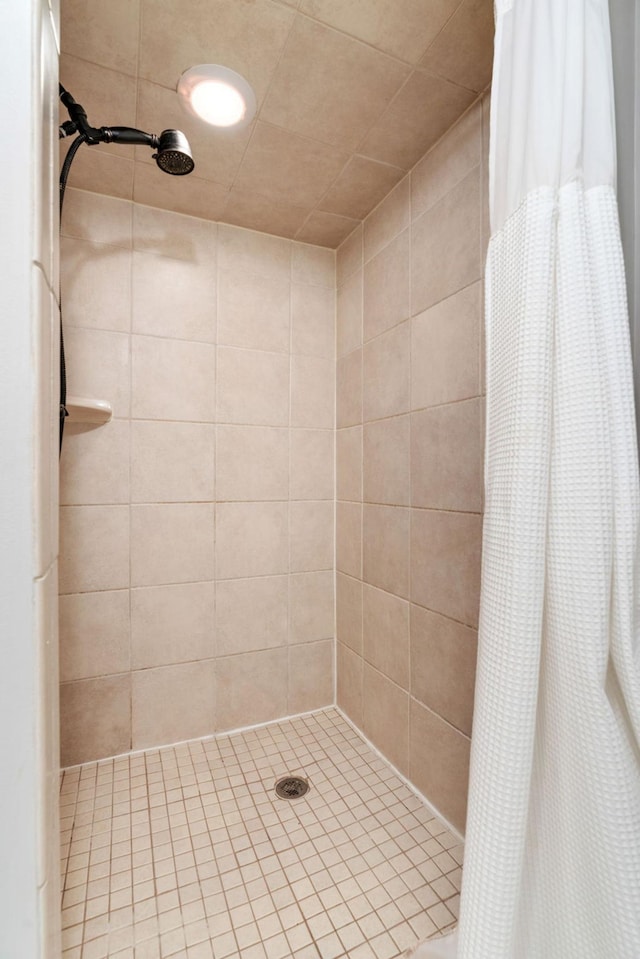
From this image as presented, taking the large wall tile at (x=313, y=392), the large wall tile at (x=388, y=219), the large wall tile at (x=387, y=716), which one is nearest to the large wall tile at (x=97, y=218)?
the large wall tile at (x=313, y=392)

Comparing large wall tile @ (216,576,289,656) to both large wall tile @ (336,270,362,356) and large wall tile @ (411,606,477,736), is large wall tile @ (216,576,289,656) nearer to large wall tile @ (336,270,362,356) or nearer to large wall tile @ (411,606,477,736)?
large wall tile @ (411,606,477,736)

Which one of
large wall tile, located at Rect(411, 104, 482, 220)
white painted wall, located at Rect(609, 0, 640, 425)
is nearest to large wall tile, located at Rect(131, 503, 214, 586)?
large wall tile, located at Rect(411, 104, 482, 220)

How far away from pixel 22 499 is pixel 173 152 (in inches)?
35.5

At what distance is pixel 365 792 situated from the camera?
128cm

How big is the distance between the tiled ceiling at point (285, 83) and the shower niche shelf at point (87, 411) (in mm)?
A: 687

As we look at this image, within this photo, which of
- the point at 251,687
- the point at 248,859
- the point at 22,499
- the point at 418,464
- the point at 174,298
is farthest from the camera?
the point at 251,687

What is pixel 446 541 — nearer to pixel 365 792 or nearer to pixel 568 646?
pixel 568 646

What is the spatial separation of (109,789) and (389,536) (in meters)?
1.13

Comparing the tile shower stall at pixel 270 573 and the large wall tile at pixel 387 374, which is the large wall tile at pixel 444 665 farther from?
the large wall tile at pixel 387 374

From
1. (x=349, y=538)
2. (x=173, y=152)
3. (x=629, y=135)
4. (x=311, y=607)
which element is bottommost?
(x=311, y=607)

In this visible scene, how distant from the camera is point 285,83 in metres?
1.01

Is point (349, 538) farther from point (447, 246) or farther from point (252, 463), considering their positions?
point (447, 246)

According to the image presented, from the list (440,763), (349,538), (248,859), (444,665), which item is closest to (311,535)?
(349,538)

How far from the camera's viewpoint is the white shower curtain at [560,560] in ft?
1.90
